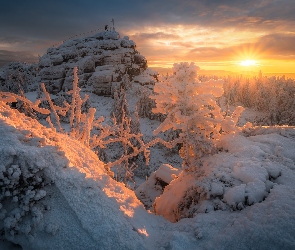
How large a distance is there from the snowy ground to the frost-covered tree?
60.6 inches

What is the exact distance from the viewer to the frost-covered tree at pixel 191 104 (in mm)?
6238

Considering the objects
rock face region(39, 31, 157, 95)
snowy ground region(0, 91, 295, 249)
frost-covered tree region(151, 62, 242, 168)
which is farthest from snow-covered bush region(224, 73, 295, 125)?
snowy ground region(0, 91, 295, 249)

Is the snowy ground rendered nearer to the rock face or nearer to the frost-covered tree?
the frost-covered tree

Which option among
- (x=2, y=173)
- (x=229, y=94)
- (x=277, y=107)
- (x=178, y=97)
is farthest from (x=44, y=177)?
(x=229, y=94)

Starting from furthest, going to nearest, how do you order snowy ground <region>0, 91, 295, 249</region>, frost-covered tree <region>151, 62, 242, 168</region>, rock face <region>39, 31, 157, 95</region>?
rock face <region>39, 31, 157, 95</region> < frost-covered tree <region>151, 62, 242, 168</region> < snowy ground <region>0, 91, 295, 249</region>

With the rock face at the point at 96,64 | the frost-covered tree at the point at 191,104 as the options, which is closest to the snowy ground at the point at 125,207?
the frost-covered tree at the point at 191,104

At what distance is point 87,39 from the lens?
59281mm

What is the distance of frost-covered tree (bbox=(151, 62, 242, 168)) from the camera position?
246 inches

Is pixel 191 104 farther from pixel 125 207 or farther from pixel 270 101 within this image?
pixel 270 101

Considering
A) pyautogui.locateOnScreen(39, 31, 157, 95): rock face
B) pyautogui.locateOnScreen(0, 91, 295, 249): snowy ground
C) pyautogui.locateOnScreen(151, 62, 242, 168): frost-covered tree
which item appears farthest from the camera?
pyautogui.locateOnScreen(39, 31, 157, 95): rock face

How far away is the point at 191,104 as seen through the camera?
20.7 ft

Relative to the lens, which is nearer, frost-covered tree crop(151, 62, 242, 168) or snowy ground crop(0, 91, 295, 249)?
snowy ground crop(0, 91, 295, 249)

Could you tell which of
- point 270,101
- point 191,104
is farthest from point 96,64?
point 191,104

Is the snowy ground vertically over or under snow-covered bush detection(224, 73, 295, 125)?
over
